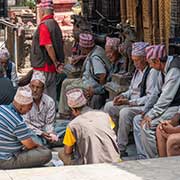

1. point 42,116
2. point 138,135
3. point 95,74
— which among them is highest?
point 95,74

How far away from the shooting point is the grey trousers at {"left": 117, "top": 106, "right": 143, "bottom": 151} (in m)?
8.03

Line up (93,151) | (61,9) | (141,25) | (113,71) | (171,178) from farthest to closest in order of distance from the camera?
(61,9) → (141,25) → (113,71) → (93,151) → (171,178)

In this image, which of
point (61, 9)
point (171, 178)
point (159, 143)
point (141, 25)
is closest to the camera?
point (171, 178)

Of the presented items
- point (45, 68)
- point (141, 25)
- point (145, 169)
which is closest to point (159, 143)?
point (145, 169)

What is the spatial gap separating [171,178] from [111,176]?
0.51 metres

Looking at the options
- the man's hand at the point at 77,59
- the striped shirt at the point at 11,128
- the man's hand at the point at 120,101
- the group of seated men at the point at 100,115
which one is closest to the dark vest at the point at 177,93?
the group of seated men at the point at 100,115

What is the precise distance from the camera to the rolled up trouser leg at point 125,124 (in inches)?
316

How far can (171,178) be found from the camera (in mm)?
5758

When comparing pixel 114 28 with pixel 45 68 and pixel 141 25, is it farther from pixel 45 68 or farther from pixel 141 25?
pixel 45 68

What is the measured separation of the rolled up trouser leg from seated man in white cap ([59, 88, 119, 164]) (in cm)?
166

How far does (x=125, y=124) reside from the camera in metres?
8.04

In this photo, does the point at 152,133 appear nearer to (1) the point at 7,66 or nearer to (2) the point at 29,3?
(1) the point at 7,66

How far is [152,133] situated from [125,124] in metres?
0.73

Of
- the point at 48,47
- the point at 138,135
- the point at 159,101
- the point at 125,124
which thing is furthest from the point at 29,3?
the point at 159,101
